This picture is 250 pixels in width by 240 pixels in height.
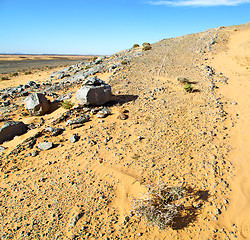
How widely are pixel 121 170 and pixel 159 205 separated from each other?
5.43 ft

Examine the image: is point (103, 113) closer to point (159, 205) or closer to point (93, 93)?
point (93, 93)

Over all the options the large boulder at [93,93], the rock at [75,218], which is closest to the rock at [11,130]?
the large boulder at [93,93]

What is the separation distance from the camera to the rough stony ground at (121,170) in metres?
3.81

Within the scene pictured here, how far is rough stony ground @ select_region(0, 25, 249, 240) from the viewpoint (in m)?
3.81

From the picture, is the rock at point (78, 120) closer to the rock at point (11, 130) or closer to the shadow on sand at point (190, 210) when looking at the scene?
Result: the rock at point (11, 130)

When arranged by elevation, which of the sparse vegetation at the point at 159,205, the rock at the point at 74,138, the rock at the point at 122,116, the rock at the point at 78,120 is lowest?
the sparse vegetation at the point at 159,205

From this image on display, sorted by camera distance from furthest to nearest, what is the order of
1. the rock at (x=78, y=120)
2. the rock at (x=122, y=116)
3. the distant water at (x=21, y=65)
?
the distant water at (x=21, y=65)
the rock at (x=122, y=116)
the rock at (x=78, y=120)

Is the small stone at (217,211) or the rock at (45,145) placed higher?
the rock at (45,145)

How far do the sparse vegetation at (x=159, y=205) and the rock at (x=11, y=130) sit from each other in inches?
234

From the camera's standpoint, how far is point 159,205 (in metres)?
3.99

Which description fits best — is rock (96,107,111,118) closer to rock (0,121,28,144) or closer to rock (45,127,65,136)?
rock (45,127,65,136)

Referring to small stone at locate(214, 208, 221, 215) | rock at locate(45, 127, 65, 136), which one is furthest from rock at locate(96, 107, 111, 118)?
small stone at locate(214, 208, 221, 215)

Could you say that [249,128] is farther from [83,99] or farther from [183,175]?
[83,99]

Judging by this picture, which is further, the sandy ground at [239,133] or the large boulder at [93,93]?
the large boulder at [93,93]
